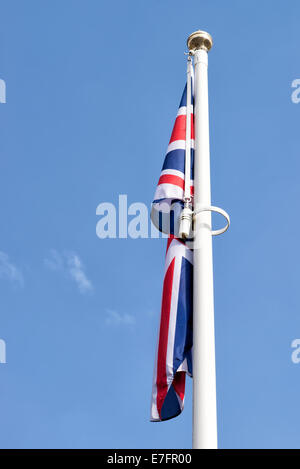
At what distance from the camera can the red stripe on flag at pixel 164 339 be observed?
778 centimetres

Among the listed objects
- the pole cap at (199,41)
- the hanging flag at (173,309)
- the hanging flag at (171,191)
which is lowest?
the hanging flag at (173,309)

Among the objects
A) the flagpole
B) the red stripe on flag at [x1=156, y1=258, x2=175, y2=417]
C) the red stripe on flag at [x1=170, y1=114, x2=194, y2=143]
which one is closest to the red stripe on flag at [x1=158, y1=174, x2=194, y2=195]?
the flagpole

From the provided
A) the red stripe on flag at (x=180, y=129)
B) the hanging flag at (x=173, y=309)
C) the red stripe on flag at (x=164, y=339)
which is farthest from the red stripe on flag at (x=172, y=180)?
the red stripe on flag at (x=164, y=339)

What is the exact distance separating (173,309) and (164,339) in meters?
0.34

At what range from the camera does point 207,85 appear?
381 inches

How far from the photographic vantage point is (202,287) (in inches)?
306

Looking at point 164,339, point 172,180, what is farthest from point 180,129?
point 164,339

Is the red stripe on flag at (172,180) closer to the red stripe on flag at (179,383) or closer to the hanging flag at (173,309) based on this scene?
the hanging flag at (173,309)

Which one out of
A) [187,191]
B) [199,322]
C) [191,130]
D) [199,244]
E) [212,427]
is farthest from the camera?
[191,130]

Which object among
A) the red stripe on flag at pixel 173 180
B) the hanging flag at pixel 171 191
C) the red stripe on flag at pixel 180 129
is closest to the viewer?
the hanging flag at pixel 171 191

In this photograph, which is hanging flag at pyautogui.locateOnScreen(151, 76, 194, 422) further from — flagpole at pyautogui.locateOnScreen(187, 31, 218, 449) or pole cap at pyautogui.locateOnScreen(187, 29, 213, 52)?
pole cap at pyautogui.locateOnScreen(187, 29, 213, 52)
